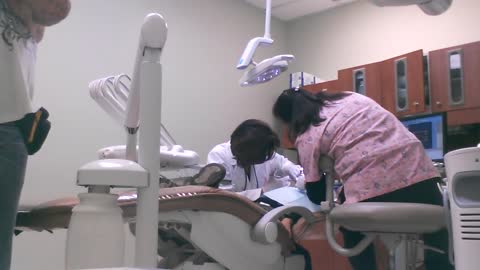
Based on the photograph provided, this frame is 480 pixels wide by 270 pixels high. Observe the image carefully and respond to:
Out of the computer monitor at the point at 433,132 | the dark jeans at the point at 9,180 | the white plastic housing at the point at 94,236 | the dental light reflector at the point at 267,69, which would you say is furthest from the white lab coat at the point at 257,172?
the white plastic housing at the point at 94,236

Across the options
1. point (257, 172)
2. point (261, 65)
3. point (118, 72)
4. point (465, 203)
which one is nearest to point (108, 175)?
point (465, 203)

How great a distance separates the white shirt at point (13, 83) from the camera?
117cm

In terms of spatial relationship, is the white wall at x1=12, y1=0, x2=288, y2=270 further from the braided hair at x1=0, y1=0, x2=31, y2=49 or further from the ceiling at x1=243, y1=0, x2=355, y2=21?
the braided hair at x1=0, y1=0, x2=31, y2=49

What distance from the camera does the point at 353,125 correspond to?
1.84 meters

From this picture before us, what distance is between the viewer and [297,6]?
491 centimetres

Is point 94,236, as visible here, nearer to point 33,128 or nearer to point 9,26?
point 33,128

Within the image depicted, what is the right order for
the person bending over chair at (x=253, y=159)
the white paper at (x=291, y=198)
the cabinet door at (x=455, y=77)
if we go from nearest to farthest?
the white paper at (x=291, y=198), the person bending over chair at (x=253, y=159), the cabinet door at (x=455, y=77)

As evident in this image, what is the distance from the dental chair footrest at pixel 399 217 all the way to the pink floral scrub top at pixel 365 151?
0.80 feet

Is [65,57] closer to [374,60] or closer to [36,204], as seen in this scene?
[36,204]

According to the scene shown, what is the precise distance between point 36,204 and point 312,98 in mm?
1086

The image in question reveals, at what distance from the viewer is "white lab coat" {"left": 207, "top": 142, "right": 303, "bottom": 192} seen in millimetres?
2777

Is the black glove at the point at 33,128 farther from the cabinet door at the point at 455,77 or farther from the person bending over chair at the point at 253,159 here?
the cabinet door at the point at 455,77

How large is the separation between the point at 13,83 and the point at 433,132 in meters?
2.40

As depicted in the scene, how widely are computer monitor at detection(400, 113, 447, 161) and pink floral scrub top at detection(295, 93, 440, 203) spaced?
113cm
